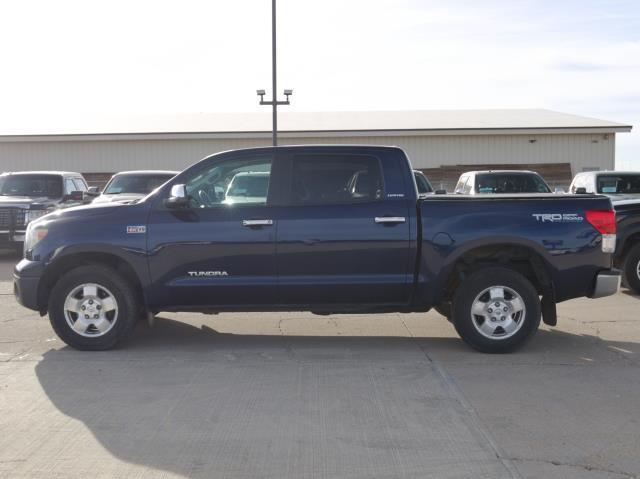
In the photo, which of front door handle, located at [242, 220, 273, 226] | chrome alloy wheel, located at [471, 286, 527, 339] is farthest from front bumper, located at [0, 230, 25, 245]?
chrome alloy wheel, located at [471, 286, 527, 339]

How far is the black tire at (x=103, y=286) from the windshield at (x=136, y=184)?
887 centimetres

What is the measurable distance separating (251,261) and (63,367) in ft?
6.40

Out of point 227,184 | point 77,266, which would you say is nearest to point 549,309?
point 227,184

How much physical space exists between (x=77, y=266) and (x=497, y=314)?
413 cm

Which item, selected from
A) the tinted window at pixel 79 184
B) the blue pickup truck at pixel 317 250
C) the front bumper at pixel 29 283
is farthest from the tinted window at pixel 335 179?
the tinted window at pixel 79 184

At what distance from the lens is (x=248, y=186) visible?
25.3ft

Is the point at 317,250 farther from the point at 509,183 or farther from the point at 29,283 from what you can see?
the point at 509,183

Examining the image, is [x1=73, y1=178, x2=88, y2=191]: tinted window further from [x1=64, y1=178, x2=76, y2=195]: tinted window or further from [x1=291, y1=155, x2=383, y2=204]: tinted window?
[x1=291, y1=155, x2=383, y2=204]: tinted window

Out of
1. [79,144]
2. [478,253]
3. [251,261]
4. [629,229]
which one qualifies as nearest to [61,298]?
[251,261]

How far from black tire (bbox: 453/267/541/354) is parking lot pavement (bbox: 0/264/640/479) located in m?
0.17

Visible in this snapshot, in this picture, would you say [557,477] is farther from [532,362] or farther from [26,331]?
[26,331]

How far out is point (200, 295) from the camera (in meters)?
7.40

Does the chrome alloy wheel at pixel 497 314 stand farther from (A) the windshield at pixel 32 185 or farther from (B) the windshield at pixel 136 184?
(A) the windshield at pixel 32 185

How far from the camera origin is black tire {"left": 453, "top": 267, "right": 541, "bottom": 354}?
7336mm
